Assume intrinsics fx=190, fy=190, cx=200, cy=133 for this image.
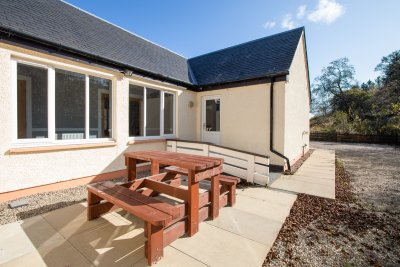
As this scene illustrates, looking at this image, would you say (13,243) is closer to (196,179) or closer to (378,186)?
(196,179)

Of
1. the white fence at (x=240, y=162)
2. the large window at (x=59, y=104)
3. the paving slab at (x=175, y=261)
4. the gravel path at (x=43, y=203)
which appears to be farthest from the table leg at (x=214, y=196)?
the large window at (x=59, y=104)

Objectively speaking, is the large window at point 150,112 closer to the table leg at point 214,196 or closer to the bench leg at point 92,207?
the bench leg at point 92,207

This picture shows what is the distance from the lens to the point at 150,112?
7.67 meters

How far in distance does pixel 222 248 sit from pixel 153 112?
6132 millimetres

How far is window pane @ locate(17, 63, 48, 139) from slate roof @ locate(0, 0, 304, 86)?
105cm

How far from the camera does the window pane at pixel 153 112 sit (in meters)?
7.54

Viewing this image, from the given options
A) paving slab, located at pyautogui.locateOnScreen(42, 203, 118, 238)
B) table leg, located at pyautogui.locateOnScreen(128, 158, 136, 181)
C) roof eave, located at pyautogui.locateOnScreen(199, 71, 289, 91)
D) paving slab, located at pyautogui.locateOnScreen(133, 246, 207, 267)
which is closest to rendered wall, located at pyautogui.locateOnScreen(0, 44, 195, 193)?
paving slab, located at pyautogui.locateOnScreen(42, 203, 118, 238)

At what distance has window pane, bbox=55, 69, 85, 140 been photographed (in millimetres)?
5566

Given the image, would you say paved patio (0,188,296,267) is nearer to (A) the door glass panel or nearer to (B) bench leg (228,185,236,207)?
(B) bench leg (228,185,236,207)

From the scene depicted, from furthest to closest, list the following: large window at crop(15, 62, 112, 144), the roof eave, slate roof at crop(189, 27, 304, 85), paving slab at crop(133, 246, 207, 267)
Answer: slate roof at crop(189, 27, 304, 85) < the roof eave < large window at crop(15, 62, 112, 144) < paving slab at crop(133, 246, 207, 267)

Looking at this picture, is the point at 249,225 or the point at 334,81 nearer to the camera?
the point at 249,225

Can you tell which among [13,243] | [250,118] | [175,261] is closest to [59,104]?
[13,243]

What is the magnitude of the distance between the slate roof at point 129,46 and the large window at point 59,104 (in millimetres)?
836

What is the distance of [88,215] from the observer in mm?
3309
